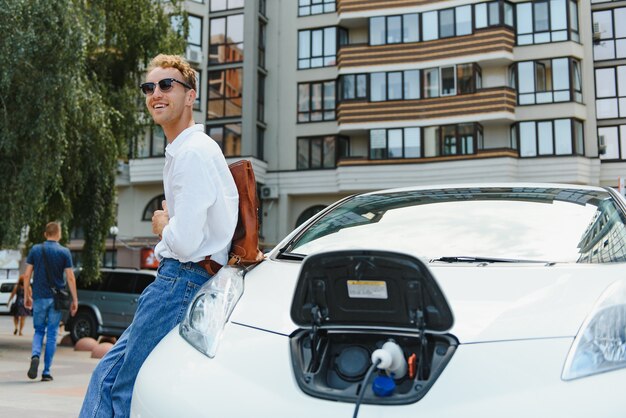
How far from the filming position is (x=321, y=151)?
33.2 metres

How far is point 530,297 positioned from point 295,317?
79 cm

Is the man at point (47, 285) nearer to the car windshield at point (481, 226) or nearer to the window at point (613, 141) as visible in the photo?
the car windshield at point (481, 226)

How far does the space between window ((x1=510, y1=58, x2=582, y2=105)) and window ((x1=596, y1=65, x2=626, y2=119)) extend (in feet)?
4.52

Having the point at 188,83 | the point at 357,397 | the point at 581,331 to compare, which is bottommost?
the point at 357,397

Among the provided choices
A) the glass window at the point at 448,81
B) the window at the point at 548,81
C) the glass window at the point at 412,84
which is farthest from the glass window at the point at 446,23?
the window at the point at 548,81

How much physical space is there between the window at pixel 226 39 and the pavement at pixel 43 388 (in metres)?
24.6

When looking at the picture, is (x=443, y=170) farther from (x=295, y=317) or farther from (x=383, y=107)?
(x=295, y=317)

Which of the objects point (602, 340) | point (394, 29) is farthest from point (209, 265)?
point (394, 29)

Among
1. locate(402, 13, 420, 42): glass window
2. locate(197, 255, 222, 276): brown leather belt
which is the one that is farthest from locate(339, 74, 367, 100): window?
locate(197, 255, 222, 276): brown leather belt

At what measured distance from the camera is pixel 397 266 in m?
2.12

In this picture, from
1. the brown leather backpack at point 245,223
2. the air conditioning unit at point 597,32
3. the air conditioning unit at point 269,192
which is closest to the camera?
the brown leather backpack at point 245,223

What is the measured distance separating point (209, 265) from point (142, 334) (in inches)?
15.7

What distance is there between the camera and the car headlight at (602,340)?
1.98 metres

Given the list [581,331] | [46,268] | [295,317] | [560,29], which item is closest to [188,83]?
[295,317]
